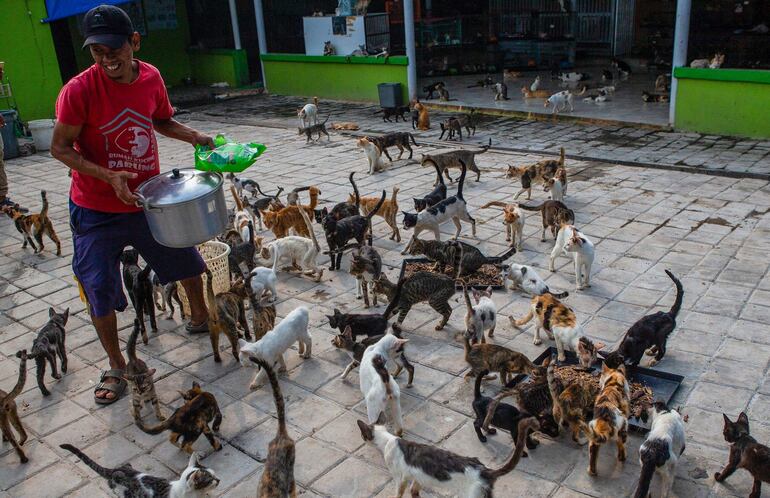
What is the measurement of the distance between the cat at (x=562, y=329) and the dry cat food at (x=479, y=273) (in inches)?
46.3

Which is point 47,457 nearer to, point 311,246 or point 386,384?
point 386,384

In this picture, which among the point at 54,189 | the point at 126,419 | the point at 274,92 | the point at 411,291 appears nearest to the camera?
the point at 126,419

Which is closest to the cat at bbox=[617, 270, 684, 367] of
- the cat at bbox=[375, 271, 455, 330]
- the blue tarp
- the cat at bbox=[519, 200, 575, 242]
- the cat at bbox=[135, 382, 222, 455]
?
the cat at bbox=[375, 271, 455, 330]

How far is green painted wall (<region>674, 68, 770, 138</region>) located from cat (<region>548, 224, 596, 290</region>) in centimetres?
779

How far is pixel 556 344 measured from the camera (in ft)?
18.9

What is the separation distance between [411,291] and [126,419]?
8.73ft

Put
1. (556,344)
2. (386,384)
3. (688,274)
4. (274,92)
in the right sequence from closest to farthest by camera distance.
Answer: (386,384), (556,344), (688,274), (274,92)

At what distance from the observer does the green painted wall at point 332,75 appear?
18.8 meters

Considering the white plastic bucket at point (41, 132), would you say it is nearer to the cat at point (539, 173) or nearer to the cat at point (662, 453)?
the cat at point (539, 173)

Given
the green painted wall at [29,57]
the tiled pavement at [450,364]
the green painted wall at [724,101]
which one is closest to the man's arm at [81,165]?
the tiled pavement at [450,364]

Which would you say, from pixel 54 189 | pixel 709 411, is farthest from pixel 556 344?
pixel 54 189

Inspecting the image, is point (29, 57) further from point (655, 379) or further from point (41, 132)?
point (655, 379)

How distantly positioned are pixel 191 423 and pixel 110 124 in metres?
2.31

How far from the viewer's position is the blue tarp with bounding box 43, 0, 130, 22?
17828mm
